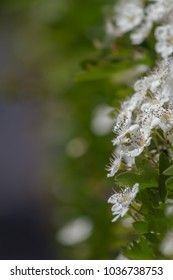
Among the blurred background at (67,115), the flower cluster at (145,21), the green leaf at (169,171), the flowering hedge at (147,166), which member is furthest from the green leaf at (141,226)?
the blurred background at (67,115)

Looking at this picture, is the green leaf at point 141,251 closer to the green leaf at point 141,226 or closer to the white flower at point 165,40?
the green leaf at point 141,226

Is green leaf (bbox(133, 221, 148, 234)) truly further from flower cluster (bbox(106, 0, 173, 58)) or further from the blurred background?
the blurred background

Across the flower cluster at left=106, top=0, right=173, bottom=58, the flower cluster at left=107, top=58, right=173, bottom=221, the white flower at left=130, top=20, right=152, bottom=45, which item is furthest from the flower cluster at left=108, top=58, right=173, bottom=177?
the white flower at left=130, top=20, right=152, bottom=45

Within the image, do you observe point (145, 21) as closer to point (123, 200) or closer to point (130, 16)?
point (130, 16)

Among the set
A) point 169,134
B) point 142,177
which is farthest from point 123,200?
point 169,134

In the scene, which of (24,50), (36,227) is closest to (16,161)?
(36,227)

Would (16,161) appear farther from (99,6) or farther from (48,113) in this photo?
(99,6)
